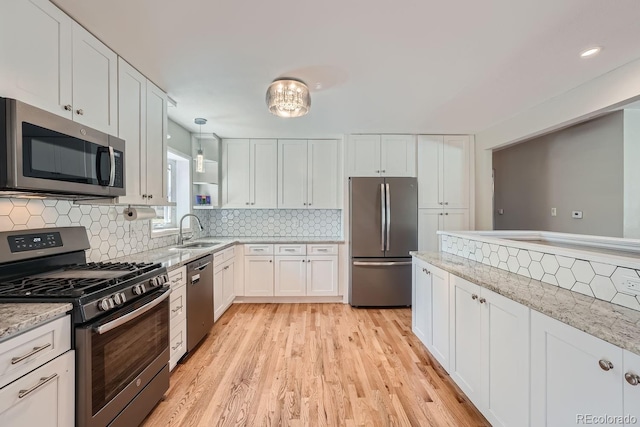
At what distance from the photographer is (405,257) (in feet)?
12.0

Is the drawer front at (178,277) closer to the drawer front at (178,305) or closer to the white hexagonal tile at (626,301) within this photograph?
the drawer front at (178,305)

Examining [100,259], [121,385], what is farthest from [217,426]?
[100,259]

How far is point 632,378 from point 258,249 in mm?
3469

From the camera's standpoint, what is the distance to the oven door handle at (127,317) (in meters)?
1.24

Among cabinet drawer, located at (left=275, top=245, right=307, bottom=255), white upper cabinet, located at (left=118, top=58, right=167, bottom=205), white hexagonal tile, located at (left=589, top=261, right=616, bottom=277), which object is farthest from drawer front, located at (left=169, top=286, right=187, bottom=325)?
white hexagonal tile, located at (left=589, top=261, right=616, bottom=277)

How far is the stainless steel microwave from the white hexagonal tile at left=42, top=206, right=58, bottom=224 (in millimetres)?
352

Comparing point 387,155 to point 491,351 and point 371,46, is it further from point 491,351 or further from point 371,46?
point 491,351

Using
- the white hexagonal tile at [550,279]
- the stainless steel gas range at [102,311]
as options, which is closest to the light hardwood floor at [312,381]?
the stainless steel gas range at [102,311]

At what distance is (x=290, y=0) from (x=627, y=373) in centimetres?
203

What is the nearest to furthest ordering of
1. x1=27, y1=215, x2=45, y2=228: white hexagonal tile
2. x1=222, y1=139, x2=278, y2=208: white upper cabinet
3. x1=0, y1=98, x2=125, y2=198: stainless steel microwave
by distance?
x1=0, y1=98, x2=125, y2=198: stainless steel microwave < x1=27, y1=215, x2=45, y2=228: white hexagonal tile < x1=222, y1=139, x2=278, y2=208: white upper cabinet

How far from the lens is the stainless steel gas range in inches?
47.1

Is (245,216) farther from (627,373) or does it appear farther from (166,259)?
(627,373)

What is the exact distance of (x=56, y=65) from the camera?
1412 millimetres

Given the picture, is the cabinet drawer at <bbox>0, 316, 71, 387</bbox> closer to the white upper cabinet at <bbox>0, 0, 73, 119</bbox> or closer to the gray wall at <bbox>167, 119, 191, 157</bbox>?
the white upper cabinet at <bbox>0, 0, 73, 119</bbox>
